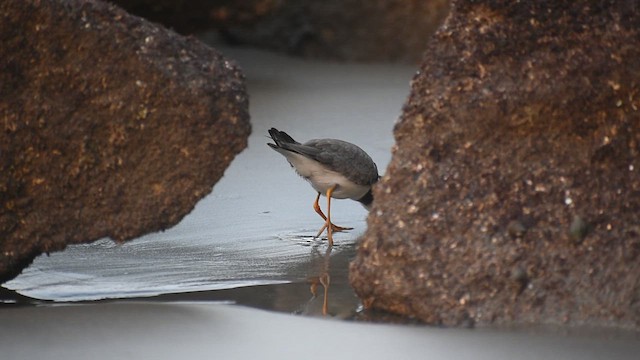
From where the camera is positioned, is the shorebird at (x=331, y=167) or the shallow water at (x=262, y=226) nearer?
the shallow water at (x=262, y=226)

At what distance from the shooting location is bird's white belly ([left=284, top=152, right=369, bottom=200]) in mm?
5113

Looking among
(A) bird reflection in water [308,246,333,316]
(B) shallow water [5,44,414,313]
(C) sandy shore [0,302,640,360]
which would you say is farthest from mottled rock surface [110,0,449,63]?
(C) sandy shore [0,302,640,360]

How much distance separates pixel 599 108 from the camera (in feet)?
11.5

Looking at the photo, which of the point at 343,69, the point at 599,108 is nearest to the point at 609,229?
the point at 599,108

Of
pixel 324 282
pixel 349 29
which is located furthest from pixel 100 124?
pixel 349 29

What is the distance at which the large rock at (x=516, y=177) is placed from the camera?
11.0 ft

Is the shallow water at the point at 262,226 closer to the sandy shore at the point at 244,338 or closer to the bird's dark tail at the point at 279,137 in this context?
the sandy shore at the point at 244,338

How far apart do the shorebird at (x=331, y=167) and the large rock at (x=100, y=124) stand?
1.30m

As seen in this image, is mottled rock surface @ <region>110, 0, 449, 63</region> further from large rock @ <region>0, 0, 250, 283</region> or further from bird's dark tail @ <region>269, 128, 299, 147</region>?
large rock @ <region>0, 0, 250, 283</region>

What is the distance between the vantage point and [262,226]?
4.94m

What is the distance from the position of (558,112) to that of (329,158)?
1758 mm

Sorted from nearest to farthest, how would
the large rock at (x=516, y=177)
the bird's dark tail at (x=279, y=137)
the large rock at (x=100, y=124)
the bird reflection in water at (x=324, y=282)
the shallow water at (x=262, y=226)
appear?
the large rock at (x=516, y=177) < the large rock at (x=100, y=124) < the bird reflection in water at (x=324, y=282) < the shallow water at (x=262, y=226) < the bird's dark tail at (x=279, y=137)

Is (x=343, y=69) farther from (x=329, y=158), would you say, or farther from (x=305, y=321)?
(x=305, y=321)

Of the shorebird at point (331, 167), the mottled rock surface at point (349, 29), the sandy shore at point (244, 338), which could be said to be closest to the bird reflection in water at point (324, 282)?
the sandy shore at point (244, 338)
